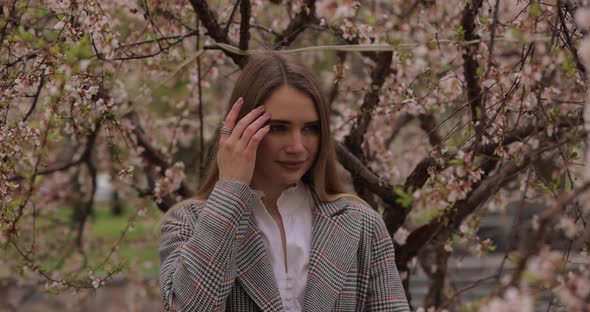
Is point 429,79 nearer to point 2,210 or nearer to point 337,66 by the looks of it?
point 337,66

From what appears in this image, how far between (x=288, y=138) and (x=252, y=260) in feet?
1.02

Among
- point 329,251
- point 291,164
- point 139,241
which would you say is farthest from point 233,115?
point 139,241

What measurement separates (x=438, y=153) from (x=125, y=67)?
1.66 m

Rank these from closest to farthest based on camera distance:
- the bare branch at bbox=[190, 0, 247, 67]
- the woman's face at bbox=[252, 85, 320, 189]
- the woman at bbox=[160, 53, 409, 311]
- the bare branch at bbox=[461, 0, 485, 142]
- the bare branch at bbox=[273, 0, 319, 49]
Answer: the woman at bbox=[160, 53, 409, 311] < the woman's face at bbox=[252, 85, 320, 189] < the bare branch at bbox=[461, 0, 485, 142] < the bare branch at bbox=[190, 0, 247, 67] < the bare branch at bbox=[273, 0, 319, 49]

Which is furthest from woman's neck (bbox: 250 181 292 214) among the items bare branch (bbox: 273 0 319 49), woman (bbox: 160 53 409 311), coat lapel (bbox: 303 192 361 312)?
bare branch (bbox: 273 0 319 49)

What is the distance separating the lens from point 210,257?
67.7 inches

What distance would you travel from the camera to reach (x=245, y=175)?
179cm

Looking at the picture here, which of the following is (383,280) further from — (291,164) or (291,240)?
(291,164)

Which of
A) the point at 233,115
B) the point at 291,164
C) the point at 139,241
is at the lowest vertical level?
the point at 139,241

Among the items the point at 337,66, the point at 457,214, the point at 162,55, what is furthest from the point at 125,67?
the point at 457,214

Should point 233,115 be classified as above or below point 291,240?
above

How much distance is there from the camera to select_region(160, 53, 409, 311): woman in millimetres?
1748

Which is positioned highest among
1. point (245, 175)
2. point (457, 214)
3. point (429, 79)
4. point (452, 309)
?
point (429, 79)

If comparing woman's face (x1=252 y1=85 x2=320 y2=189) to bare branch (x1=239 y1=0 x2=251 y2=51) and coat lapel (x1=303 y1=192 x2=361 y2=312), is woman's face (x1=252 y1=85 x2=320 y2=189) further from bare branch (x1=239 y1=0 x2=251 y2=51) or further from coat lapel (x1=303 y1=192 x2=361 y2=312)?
bare branch (x1=239 y1=0 x2=251 y2=51)
